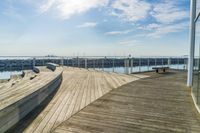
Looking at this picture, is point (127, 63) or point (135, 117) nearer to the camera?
point (135, 117)

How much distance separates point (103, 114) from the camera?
10.5 feet

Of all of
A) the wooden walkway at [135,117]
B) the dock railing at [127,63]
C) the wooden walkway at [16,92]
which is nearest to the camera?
the wooden walkway at [135,117]

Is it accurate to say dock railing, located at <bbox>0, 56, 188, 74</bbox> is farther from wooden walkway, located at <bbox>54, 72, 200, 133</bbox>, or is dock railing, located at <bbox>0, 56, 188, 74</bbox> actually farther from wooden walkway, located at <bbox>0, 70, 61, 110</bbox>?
wooden walkway, located at <bbox>0, 70, 61, 110</bbox>

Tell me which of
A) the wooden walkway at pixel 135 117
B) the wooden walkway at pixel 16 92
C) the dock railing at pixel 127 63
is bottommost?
the wooden walkway at pixel 135 117

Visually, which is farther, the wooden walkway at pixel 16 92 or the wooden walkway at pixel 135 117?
the wooden walkway at pixel 16 92

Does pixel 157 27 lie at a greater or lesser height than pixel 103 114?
greater

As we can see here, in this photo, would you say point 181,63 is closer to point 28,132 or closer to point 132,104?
point 132,104

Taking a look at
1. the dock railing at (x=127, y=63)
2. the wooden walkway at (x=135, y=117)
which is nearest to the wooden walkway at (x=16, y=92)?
the wooden walkway at (x=135, y=117)

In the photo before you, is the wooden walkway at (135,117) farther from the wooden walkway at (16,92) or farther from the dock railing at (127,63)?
the dock railing at (127,63)

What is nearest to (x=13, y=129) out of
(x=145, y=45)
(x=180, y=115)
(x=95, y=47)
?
(x=180, y=115)

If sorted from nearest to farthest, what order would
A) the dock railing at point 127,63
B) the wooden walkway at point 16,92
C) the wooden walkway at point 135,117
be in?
Answer: 1. the wooden walkway at point 135,117
2. the wooden walkway at point 16,92
3. the dock railing at point 127,63

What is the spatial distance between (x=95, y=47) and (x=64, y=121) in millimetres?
24243

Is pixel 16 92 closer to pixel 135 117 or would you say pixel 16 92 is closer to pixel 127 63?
pixel 135 117

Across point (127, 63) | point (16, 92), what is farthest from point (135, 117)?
point (127, 63)
